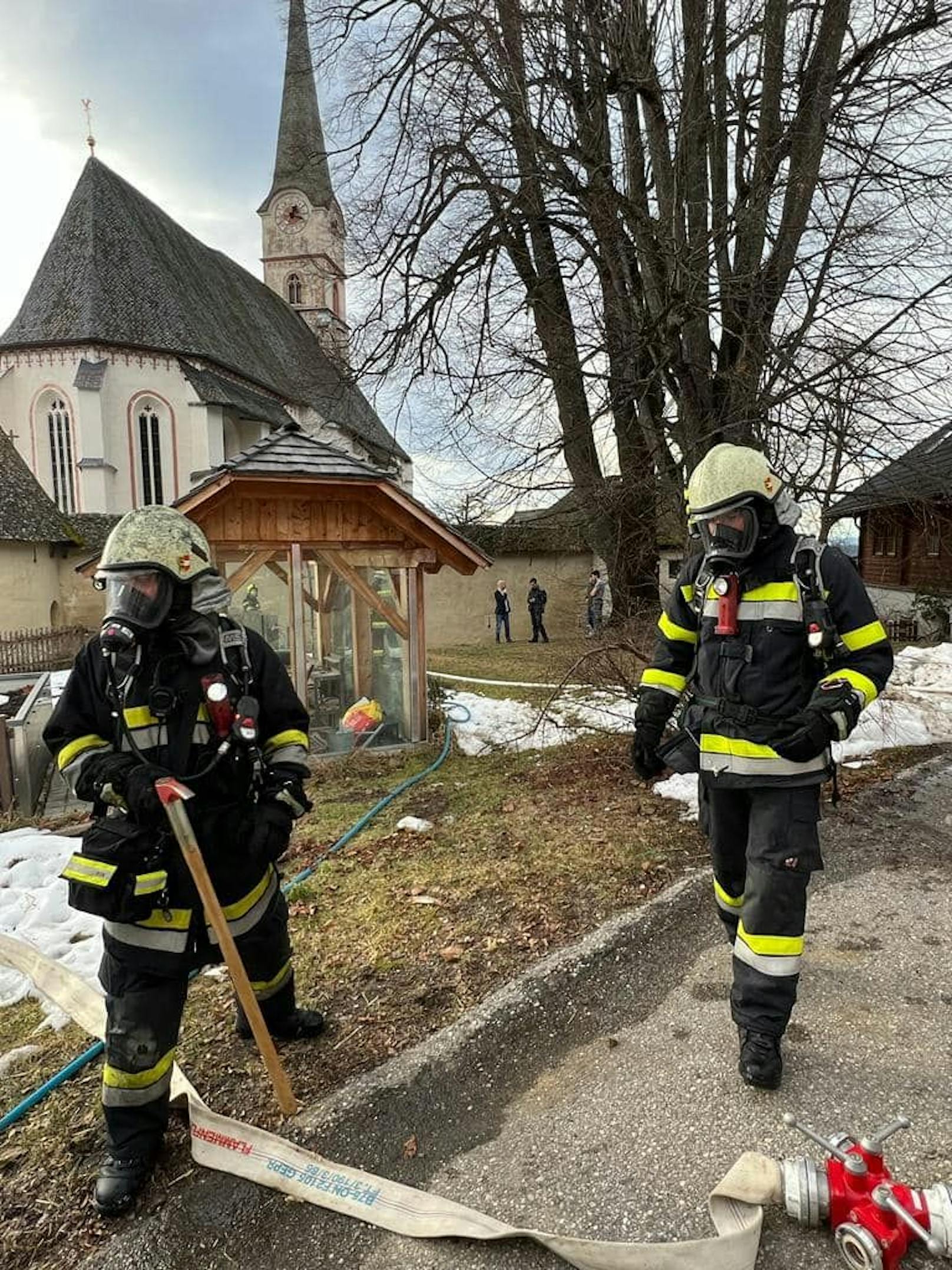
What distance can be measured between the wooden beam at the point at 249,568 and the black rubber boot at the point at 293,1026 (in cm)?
620

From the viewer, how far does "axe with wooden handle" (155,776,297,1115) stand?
2379 millimetres

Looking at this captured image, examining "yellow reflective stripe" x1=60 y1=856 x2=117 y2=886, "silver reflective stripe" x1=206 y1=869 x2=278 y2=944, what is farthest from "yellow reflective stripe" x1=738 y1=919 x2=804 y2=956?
"yellow reflective stripe" x1=60 y1=856 x2=117 y2=886

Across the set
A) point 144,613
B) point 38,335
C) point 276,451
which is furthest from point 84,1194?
point 38,335

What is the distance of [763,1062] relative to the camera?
2639mm

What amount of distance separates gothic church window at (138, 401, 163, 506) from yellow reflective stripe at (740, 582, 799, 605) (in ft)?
98.9

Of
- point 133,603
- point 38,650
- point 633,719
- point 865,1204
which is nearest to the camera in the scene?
point 865,1204

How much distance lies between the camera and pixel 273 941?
2844 millimetres

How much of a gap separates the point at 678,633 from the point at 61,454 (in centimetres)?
3142

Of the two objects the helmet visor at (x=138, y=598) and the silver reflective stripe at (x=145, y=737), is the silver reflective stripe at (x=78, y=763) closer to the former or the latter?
the silver reflective stripe at (x=145, y=737)

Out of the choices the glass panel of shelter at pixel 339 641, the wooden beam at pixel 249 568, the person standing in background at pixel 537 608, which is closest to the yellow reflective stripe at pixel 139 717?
the wooden beam at pixel 249 568

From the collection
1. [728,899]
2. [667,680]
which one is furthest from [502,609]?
[728,899]

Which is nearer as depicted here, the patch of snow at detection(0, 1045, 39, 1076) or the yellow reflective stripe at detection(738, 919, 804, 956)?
the yellow reflective stripe at detection(738, 919, 804, 956)

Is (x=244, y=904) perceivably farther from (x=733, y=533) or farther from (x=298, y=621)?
(x=298, y=621)

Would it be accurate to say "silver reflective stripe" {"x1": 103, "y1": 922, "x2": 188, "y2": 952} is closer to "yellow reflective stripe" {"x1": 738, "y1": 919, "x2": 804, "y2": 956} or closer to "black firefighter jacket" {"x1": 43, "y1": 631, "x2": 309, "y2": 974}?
"black firefighter jacket" {"x1": 43, "y1": 631, "x2": 309, "y2": 974}
